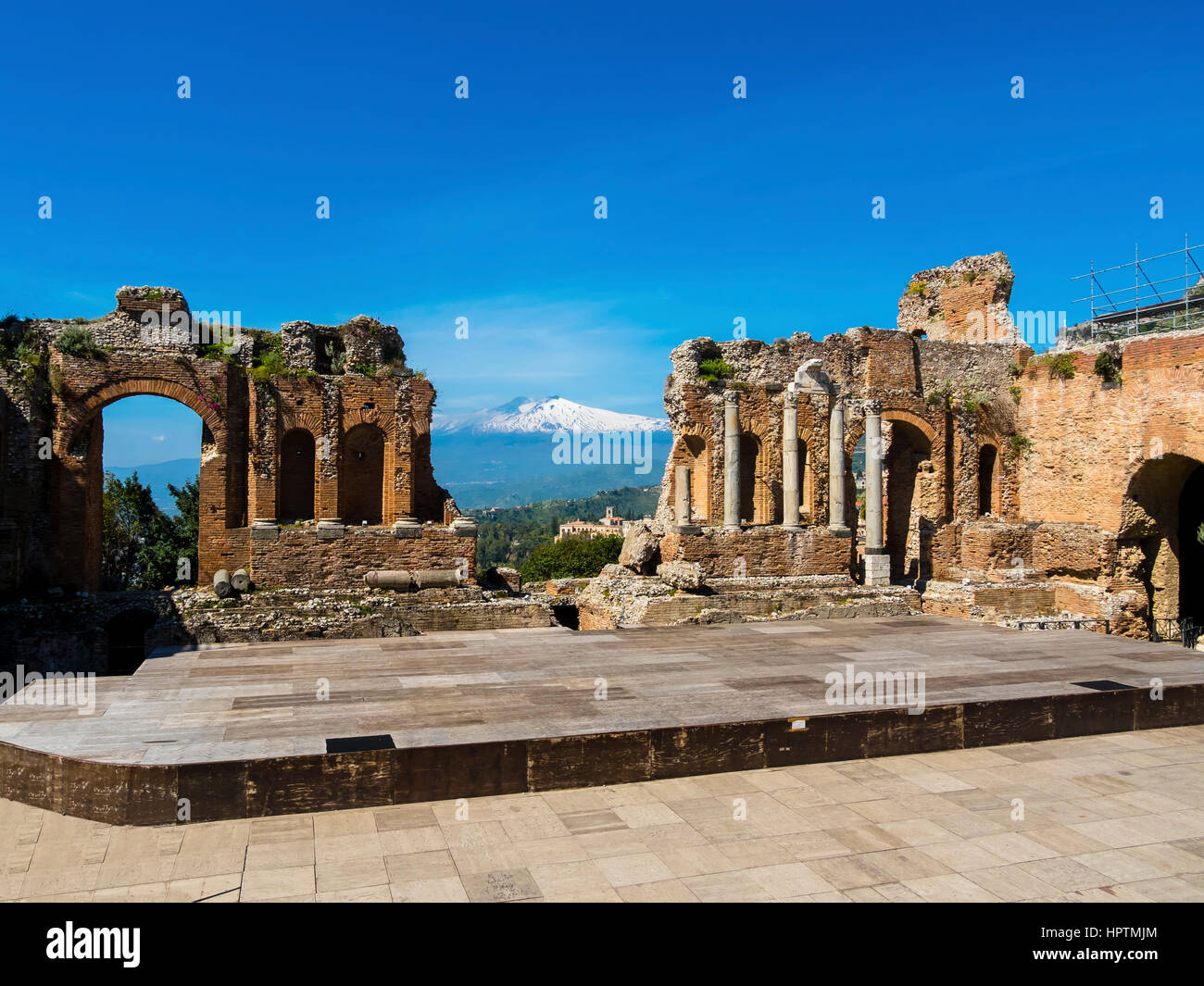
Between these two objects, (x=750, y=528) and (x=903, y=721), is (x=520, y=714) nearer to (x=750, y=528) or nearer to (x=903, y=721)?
(x=903, y=721)

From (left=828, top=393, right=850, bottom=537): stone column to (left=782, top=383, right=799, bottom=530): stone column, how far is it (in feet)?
3.19

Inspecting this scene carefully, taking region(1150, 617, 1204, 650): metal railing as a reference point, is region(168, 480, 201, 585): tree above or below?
above

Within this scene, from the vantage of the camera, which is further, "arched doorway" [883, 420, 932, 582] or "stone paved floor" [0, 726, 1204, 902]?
"arched doorway" [883, 420, 932, 582]

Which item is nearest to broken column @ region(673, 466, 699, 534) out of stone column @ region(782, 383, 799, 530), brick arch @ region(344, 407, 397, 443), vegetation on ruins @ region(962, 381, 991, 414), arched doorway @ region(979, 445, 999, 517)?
stone column @ region(782, 383, 799, 530)

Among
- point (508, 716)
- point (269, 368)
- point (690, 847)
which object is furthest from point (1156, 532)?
point (269, 368)

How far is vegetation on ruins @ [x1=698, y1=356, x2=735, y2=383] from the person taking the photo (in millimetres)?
23172

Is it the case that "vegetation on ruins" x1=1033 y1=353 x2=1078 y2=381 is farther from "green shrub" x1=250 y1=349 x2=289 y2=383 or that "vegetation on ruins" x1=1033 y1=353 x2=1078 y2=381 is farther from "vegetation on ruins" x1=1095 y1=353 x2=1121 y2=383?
"green shrub" x1=250 y1=349 x2=289 y2=383

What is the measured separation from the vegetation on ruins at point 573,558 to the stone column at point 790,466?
26.6 m

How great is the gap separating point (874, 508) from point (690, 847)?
1688 cm

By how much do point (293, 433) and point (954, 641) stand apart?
15603 millimetres

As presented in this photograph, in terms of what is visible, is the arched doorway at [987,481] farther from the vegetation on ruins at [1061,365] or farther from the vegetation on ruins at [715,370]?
the vegetation on ruins at [715,370]

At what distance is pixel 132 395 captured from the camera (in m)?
19.2

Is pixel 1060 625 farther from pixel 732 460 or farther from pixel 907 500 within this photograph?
pixel 732 460
